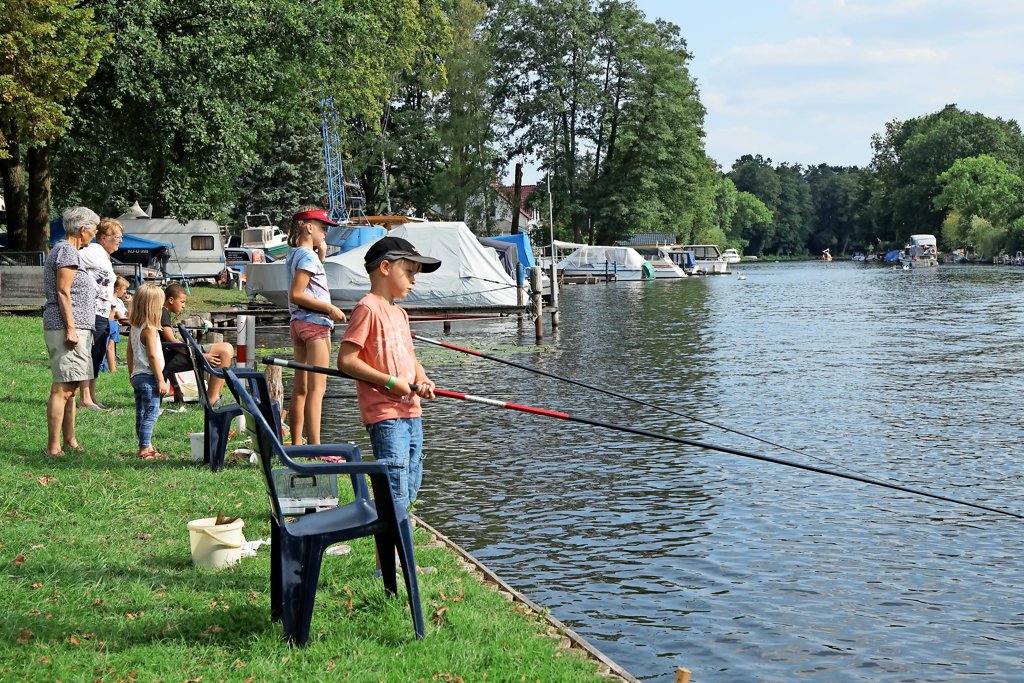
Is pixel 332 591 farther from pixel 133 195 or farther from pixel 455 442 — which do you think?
pixel 133 195

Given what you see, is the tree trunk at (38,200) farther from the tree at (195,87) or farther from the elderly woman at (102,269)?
the elderly woman at (102,269)

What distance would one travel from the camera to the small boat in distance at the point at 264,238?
50.4m

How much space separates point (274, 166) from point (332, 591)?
176ft

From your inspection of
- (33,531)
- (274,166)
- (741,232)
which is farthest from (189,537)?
(741,232)

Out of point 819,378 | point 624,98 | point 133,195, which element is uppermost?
point 624,98

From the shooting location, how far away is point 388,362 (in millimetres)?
6016

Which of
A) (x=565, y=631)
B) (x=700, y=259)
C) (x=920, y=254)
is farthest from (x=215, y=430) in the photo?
(x=920, y=254)

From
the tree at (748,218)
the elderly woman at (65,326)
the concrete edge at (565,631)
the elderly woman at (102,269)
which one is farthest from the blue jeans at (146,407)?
the tree at (748,218)

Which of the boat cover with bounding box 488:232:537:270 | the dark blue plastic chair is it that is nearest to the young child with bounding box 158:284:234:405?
the dark blue plastic chair

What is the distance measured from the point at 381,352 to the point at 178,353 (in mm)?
6351

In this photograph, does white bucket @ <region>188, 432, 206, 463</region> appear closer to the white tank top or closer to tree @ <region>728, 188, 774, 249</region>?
the white tank top

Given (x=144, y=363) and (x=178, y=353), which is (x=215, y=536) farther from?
(x=178, y=353)

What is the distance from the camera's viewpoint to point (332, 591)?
6219mm

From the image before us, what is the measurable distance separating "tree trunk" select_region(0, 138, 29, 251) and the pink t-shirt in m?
24.0
